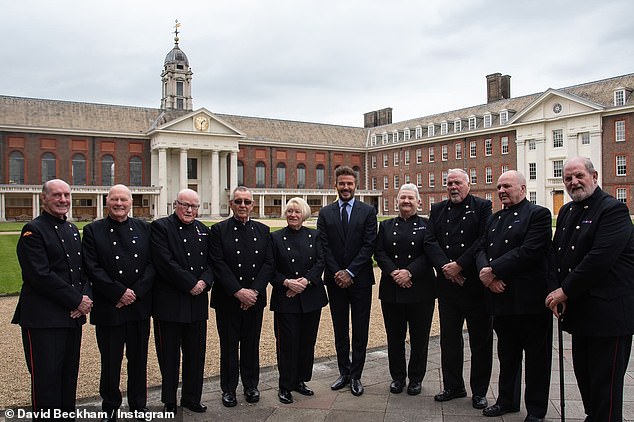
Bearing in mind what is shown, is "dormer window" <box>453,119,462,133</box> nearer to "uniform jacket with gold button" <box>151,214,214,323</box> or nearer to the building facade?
the building facade

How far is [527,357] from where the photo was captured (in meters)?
5.00

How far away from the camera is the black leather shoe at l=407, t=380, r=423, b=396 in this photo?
550 centimetres

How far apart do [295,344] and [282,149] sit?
54795 millimetres

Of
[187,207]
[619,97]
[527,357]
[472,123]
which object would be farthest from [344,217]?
[472,123]

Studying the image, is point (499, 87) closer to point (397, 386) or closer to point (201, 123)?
point (201, 123)

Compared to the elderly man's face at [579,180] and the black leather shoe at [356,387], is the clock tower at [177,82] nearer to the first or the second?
the black leather shoe at [356,387]

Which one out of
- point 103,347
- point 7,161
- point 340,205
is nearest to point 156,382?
point 103,347

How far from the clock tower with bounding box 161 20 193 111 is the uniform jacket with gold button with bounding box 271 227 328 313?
54.9m

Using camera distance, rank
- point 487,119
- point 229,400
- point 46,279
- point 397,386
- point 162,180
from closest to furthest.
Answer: point 46,279
point 229,400
point 397,386
point 487,119
point 162,180

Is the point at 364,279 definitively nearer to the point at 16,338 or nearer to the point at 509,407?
the point at 509,407

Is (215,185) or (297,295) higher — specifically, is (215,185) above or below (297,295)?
above

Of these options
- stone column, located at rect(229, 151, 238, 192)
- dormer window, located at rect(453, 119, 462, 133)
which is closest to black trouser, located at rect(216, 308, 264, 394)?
stone column, located at rect(229, 151, 238, 192)

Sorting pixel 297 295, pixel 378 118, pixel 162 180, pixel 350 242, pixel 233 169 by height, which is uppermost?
pixel 378 118

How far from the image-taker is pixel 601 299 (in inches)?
169
